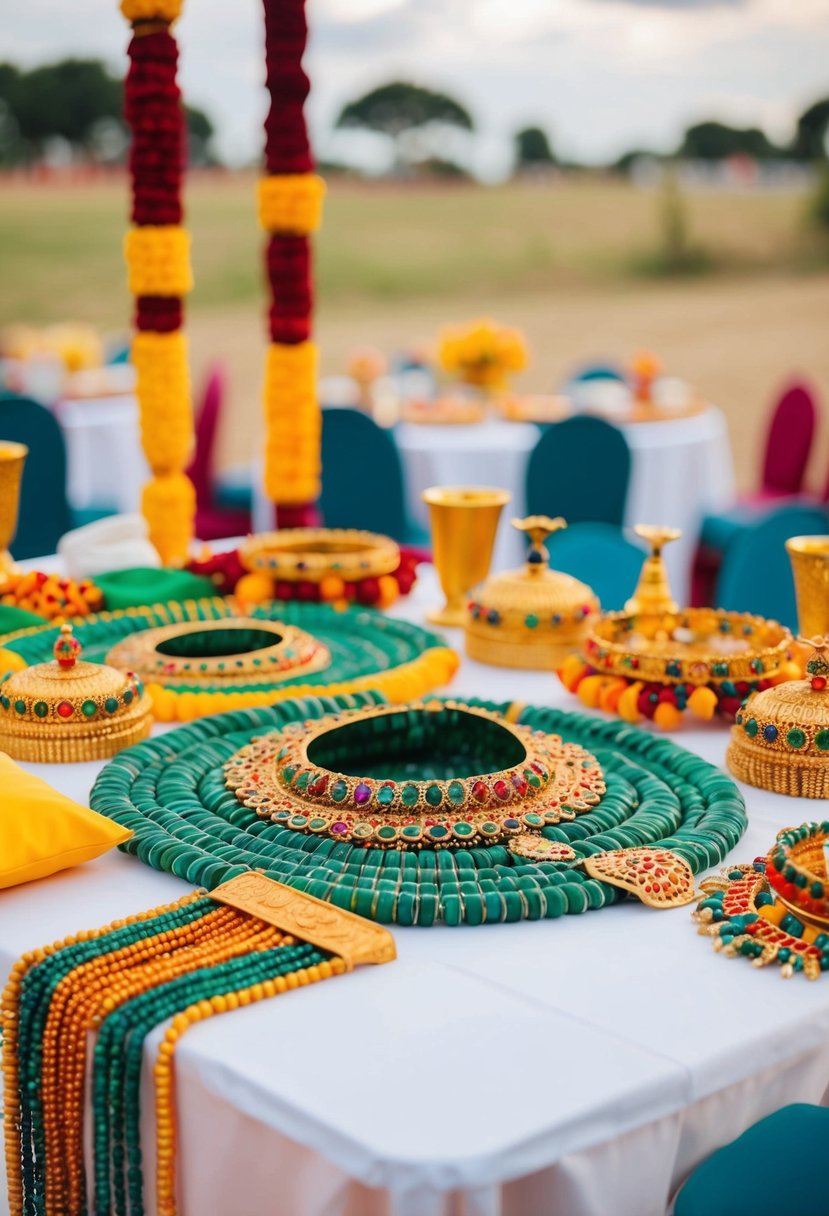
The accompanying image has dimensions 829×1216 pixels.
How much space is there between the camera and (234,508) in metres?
4.74

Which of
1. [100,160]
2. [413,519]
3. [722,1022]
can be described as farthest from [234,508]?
[100,160]

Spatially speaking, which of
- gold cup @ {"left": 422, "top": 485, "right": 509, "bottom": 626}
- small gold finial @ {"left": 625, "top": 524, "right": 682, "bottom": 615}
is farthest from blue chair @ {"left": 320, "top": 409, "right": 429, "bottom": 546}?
small gold finial @ {"left": 625, "top": 524, "right": 682, "bottom": 615}

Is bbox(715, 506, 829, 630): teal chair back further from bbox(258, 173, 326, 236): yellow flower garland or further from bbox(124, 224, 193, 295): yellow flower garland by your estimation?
bbox(124, 224, 193, 295): yellow flower garland

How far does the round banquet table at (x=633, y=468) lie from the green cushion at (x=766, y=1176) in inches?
124

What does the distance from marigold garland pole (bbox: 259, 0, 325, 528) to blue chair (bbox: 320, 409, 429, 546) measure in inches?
42.2

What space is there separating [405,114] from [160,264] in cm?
865

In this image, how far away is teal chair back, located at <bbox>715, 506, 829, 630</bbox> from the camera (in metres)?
2.38

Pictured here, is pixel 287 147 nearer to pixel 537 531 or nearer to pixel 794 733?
pixel 537 531

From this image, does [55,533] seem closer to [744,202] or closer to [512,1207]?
Answer: [512,1207]

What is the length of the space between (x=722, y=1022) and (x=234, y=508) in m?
3.93

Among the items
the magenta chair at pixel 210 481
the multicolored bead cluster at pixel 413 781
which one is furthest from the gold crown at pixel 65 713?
the magenta chair at pixel 210 481

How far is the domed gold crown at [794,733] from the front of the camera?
54.9 inches

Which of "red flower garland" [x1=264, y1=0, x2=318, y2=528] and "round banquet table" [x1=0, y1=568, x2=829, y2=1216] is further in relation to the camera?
"red flower garland" [x1=264, y1=0, x2=318, y2=528]

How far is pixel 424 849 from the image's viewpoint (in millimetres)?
1239
